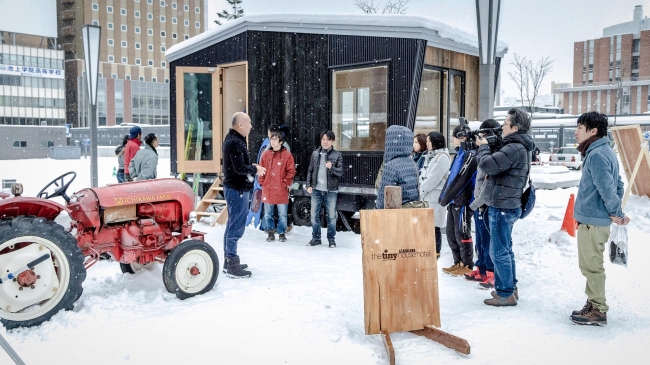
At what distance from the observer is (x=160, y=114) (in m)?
69.4

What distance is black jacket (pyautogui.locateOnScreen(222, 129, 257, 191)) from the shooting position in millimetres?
5391

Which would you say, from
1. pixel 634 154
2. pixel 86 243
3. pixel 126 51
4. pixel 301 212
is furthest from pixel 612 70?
pixel 86 243

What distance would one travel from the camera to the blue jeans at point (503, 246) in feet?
14.6

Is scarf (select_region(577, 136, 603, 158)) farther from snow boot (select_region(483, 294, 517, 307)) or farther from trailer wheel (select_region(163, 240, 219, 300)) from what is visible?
trailer wheel (select_region(163, 240, 219, 300))

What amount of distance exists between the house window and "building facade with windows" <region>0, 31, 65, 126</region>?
4742 cm

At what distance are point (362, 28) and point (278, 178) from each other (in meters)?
2.53

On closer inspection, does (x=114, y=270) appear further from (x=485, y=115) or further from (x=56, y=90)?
(x=56, y=90)

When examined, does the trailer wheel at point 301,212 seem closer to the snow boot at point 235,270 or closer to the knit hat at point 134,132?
the knit hat at point 134,132

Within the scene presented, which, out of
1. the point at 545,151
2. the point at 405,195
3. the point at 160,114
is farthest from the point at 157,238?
the point at 160,114

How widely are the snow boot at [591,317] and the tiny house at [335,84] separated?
12.2 ft

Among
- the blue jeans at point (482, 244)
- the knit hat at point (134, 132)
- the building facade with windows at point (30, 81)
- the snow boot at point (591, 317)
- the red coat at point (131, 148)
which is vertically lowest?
the snow boot at point (591, 317)

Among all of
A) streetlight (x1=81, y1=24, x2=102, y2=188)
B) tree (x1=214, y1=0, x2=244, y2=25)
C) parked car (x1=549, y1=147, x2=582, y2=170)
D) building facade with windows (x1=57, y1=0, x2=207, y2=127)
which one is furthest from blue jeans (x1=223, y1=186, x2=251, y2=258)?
building facade with windows (x1=57, y1=0, x2=207, y2=127)

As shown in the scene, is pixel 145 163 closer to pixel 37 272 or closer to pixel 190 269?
pixel 190 269

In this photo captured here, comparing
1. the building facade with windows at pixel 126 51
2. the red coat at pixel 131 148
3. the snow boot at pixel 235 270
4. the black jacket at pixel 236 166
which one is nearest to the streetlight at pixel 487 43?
the black jacket at pixel 236 166
